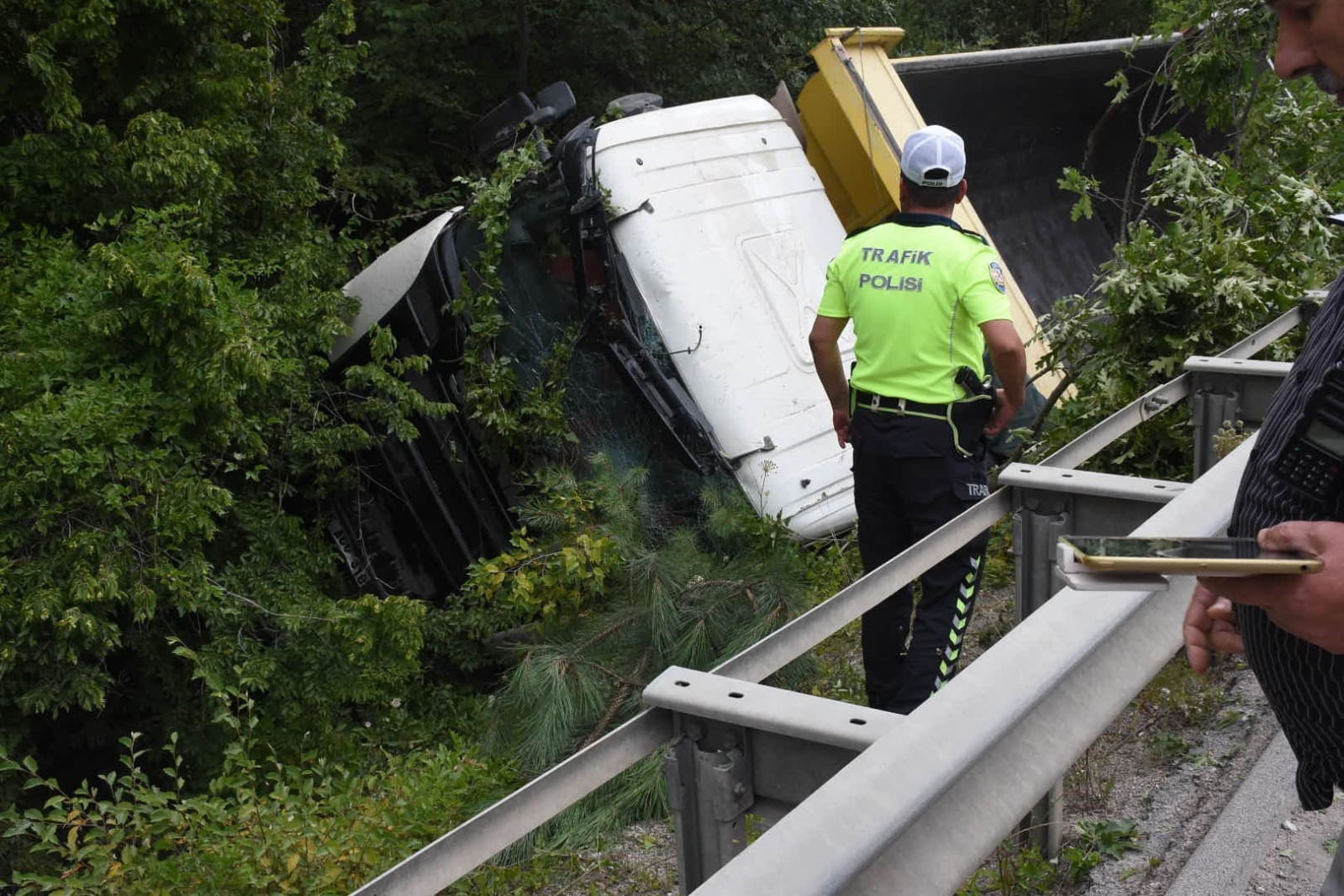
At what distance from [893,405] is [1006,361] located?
361 millimetres

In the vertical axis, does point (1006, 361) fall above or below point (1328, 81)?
below

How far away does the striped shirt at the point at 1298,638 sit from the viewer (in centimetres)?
137

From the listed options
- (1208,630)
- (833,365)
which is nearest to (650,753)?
(1208,630)

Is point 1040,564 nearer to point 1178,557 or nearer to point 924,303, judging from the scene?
point 1178,557

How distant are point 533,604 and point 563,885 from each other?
2.00 meters

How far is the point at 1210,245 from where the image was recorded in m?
4.55

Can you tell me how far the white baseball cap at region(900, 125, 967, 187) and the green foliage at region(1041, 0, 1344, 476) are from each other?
833mm

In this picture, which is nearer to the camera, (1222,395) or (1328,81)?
(1328,81)

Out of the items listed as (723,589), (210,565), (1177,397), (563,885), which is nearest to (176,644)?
(210,565)

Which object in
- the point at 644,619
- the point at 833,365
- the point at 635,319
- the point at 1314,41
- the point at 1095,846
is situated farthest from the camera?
the point at 635,319

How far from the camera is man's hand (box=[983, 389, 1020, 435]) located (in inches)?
166

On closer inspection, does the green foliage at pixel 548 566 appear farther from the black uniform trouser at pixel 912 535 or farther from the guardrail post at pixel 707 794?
the guardrail post at pixel 707 794

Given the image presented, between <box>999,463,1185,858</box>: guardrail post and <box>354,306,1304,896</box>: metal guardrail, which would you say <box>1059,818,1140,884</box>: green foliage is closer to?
<box>999,463,1185,858</box>: guardrail post

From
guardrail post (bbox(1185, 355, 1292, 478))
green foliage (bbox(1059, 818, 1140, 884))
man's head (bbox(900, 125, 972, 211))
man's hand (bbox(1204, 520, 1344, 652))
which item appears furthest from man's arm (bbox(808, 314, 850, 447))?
man's hand (bbox(1204, 520, 1344, 652))
